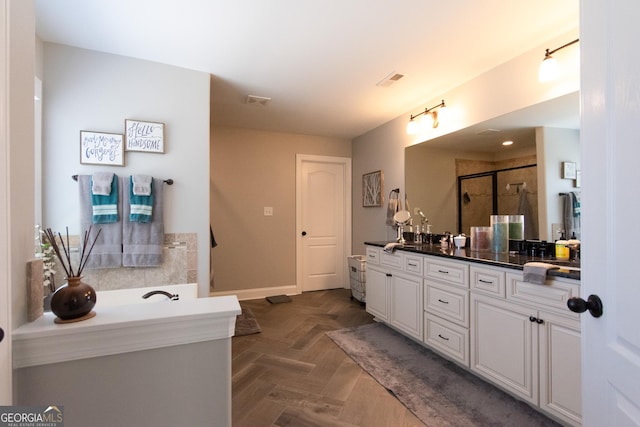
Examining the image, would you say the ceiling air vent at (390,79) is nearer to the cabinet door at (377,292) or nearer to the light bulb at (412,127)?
the light bulb at (412,127)

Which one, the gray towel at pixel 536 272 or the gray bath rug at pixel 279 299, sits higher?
the gray towel at pixel 536 272

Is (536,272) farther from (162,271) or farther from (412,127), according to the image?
(162,271)

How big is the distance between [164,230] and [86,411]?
1.76 m

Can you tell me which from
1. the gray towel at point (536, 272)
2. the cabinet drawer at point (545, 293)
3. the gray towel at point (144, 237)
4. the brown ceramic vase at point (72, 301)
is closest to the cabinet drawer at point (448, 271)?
the cabinet drawer at point (545, 293)

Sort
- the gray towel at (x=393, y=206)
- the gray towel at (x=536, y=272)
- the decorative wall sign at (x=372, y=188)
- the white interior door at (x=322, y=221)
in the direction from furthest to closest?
1. the white interior door at (x=322, y=221)
2. the decorative wall sign at (x=372, y=188)
3. the gray towel at (x=393, y=206)
4. the gray towel at (x=536, y=272)

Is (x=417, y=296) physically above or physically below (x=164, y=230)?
below

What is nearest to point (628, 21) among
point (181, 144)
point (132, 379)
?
point (132, 379)

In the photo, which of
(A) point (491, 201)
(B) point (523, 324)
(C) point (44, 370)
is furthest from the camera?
(A) point (491, 201)

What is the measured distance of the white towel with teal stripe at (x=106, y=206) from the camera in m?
2.14

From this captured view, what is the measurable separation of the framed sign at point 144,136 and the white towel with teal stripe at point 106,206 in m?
0.31

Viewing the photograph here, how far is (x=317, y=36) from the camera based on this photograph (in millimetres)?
2002

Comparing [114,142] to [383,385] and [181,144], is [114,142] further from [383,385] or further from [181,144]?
[383,385]

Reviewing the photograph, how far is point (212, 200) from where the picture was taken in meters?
3.94

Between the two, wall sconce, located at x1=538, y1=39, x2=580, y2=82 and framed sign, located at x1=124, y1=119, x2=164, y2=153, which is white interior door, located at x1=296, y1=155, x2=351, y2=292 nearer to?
framed sign, located at x1=124, y1=119, x2=164, y2=153
